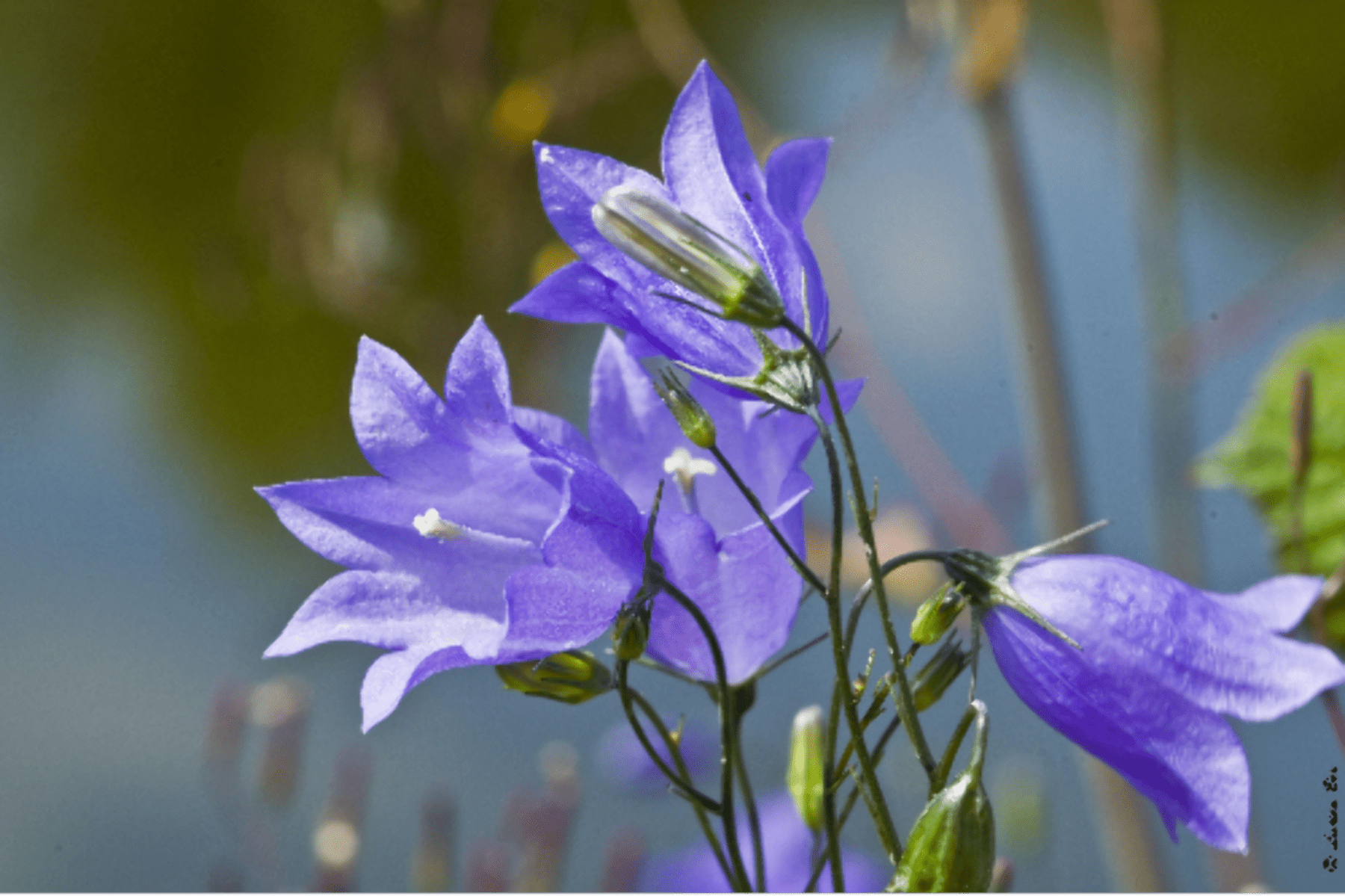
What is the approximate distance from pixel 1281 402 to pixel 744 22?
0.83 meters

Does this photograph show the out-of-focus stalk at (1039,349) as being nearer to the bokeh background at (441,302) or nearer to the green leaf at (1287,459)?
the bokeh background at (441,302)

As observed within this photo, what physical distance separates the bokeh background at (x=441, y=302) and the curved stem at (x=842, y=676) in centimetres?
66

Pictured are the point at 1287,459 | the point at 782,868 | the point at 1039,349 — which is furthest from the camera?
the point at 1039,349

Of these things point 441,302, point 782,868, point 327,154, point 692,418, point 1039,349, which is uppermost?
point 327,154

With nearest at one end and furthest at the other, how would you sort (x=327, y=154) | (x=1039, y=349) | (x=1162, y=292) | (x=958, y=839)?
(x=958, y=839) < (x=1039, y=349) < (x=1162, y=292) < (x=327, y=154)

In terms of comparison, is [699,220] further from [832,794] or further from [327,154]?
[327,154]

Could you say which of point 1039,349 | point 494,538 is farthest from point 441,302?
point 494,538

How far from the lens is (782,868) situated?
299 millimetres

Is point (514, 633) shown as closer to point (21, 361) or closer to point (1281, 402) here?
point (1281, 402)

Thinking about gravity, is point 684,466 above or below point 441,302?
below

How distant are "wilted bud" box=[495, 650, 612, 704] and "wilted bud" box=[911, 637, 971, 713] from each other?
6 cm

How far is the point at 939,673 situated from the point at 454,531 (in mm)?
98

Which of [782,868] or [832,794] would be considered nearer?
[832,794]

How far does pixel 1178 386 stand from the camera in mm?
794
